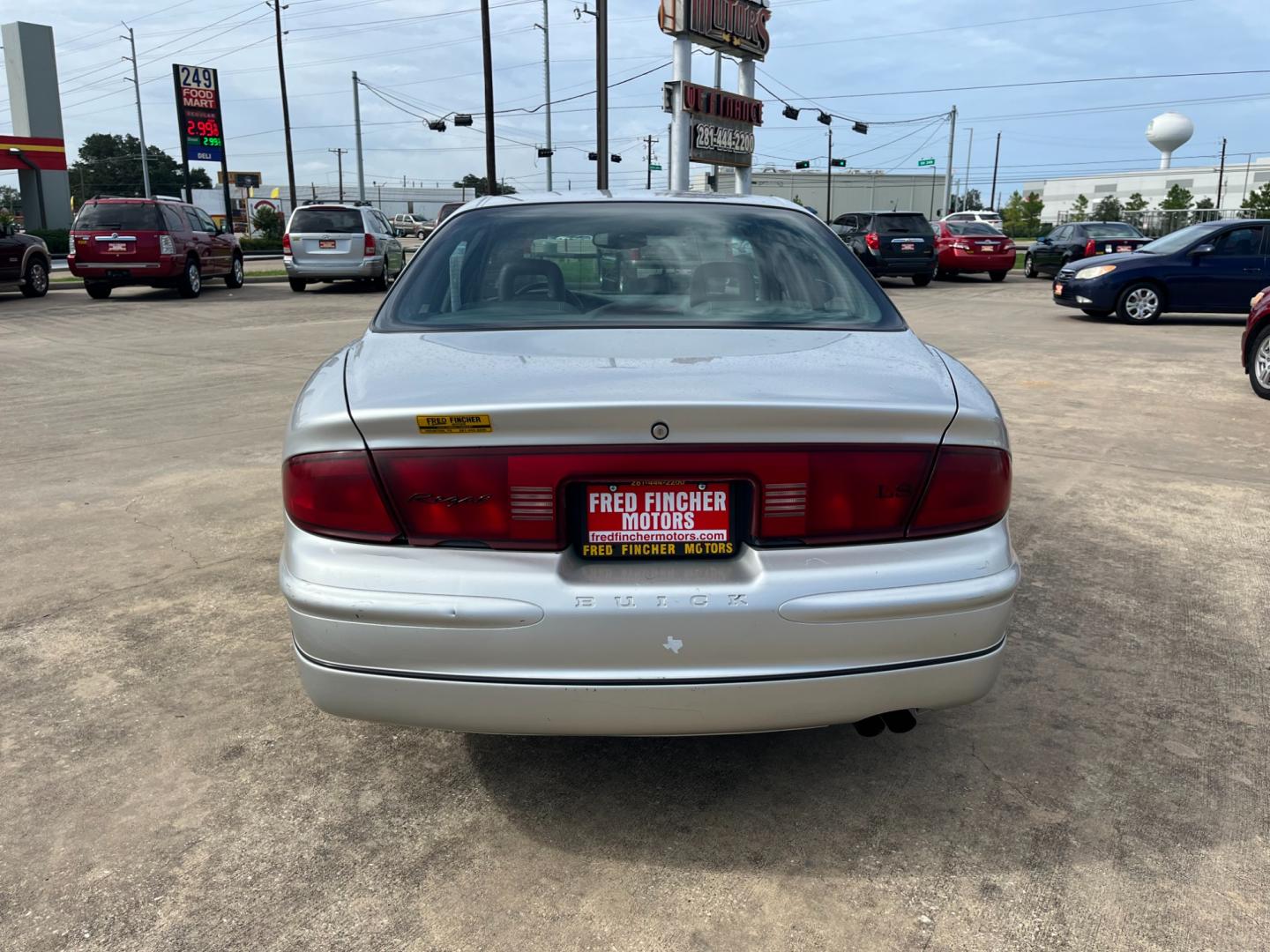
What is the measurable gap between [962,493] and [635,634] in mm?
844

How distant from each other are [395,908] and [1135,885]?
1.71 metres

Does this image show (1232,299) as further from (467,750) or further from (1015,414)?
(467,750)

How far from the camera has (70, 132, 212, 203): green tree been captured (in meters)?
106

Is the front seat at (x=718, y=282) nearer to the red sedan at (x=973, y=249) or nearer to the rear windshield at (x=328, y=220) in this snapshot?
the rear windshield at (x=328, y=220)

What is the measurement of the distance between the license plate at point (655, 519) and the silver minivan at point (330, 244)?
62.0 feet

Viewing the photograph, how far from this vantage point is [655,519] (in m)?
2.28

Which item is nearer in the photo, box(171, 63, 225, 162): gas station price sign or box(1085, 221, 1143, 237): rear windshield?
box(1085, 221, 1143, 237): rear windshield

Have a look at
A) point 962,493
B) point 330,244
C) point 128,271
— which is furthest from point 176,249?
point 962,493

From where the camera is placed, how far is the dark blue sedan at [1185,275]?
14.4 m

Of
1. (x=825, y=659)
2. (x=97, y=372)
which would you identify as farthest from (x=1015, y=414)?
(x=97, y=372)

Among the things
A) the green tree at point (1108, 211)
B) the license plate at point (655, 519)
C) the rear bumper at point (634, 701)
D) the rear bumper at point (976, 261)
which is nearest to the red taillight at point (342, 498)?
the rear bumper at point (634, 701)

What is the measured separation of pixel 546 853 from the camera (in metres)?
2.51

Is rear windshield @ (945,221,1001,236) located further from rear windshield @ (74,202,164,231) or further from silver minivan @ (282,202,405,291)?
rear windshield @ (74,202,164,231)

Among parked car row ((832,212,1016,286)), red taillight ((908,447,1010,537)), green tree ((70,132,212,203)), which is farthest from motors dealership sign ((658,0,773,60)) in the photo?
green tree ((70,132,212,203))
